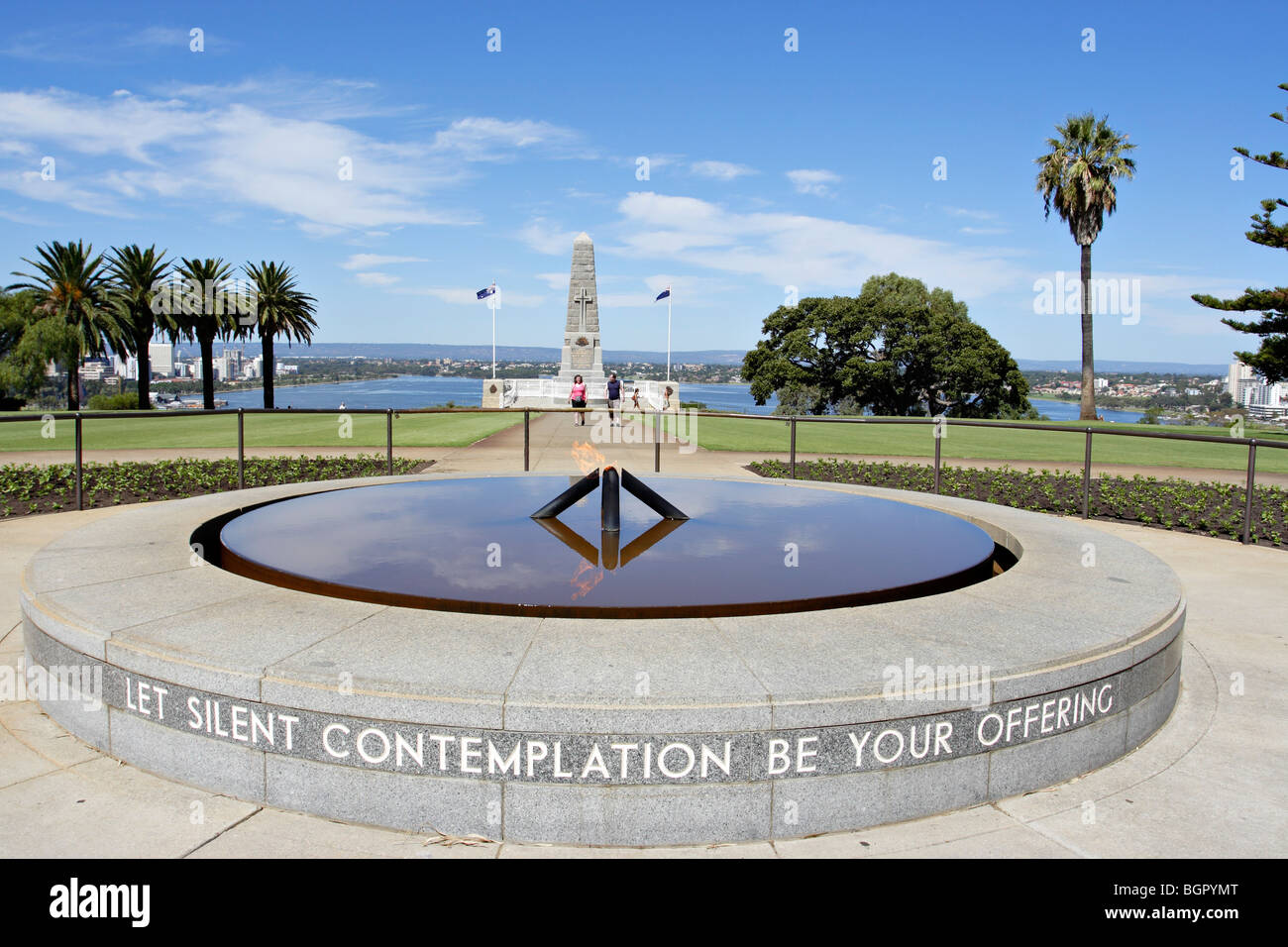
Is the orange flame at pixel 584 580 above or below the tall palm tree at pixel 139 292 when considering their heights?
below

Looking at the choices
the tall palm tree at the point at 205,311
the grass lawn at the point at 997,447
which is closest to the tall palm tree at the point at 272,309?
the tall palm tree at the point at 205,311

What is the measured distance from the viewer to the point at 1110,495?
41.7ft

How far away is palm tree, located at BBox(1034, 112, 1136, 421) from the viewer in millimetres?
45781

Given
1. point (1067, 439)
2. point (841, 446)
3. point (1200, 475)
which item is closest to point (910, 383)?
point (1067, 439)

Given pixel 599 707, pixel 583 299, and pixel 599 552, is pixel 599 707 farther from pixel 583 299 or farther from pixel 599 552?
pixel 583 299

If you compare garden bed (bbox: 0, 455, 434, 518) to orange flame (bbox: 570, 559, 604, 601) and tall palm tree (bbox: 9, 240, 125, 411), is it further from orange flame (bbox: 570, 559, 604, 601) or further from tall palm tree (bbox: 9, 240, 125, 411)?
tall palm tree (bbox: 9, 240, 125, 411)

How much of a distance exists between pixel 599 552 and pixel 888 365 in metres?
62.9

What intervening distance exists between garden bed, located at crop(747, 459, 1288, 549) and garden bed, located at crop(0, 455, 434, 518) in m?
8.03

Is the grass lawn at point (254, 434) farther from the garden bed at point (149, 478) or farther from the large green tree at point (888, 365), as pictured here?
the large green tree at point (888, 365)

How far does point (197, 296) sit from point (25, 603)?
53360 mm

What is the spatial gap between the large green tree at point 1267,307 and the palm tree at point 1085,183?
8483 mm

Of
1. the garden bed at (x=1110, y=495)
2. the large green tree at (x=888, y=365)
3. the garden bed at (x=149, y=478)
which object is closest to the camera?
the garden bed at (x=1110, y=495)

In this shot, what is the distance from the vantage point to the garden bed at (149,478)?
11.5 m
